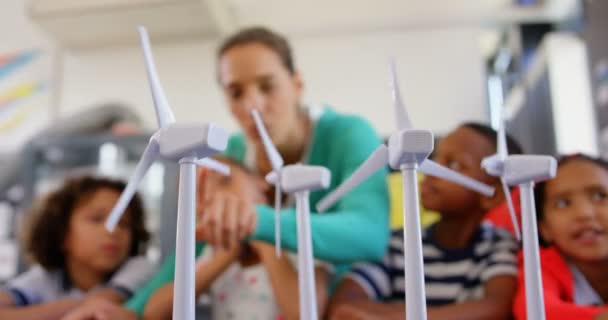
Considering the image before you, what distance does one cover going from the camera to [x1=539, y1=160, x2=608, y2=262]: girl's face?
0.70 m

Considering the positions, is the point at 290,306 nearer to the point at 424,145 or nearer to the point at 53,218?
the point at 424,145

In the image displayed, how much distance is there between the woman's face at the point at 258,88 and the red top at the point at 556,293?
410 millimetres

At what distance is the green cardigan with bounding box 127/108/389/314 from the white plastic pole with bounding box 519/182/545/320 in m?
0.30

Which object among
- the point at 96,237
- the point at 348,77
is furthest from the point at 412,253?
the point at 348,77

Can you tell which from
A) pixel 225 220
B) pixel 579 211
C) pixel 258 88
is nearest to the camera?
pixel 225 220

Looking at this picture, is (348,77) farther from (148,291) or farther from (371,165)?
(371,165)

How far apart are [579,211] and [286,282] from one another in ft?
1.16

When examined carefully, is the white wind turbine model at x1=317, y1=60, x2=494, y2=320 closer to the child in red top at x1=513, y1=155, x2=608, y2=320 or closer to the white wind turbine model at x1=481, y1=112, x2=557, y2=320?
the white wind turbine model at x1=481, y1=112, x2=557, y2=320

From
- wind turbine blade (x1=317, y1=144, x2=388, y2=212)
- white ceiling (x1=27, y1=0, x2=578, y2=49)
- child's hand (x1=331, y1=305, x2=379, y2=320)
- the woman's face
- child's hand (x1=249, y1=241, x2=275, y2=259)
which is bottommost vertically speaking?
child's hand (x1=331, y1=305, x2=379, y2=320)

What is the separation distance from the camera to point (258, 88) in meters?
0.93

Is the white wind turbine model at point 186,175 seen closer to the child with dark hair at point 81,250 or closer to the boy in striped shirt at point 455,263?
the boy in striped shirt at point 455,263

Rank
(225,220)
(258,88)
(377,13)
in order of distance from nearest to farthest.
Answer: (225,220), (258,88), (377,13)

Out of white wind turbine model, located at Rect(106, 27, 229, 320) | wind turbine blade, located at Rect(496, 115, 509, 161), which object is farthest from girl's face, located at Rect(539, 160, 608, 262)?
white wind turbine model, located at Rect(106, 27, 229, 320)

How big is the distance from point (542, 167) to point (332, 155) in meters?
0.46
